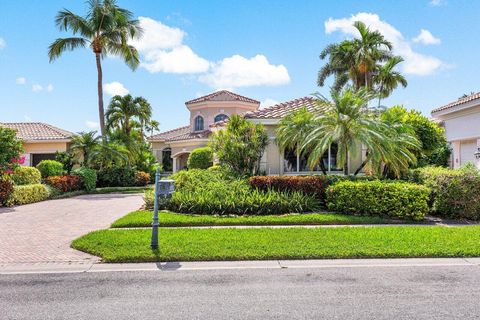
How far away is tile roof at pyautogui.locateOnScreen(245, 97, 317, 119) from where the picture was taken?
56.9ft

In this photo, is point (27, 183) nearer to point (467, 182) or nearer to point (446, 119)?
point (467, 182)

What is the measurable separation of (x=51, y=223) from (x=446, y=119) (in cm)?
1789

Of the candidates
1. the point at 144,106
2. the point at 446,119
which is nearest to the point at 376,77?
the point at 446,119

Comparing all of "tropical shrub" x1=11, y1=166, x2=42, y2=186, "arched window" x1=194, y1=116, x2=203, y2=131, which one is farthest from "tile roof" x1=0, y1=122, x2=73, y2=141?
"arched window" x1=194, y1=116, x2=203, y2=131

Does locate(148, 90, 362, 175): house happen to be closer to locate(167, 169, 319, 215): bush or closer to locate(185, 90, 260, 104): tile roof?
locate(185, 90, 260, 104): tile roof

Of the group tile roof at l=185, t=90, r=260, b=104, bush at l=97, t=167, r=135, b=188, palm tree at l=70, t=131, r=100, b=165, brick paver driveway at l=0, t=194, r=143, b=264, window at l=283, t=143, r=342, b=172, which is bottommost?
brick paver driveway at l=0, t=194, r=143, b=264

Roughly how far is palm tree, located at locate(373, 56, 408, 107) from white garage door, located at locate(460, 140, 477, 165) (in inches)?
567

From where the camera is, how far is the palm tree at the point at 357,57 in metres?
30.0

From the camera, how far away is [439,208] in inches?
456

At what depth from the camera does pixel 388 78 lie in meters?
31.9

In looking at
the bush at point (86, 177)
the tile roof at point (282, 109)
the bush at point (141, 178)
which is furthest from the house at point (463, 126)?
the bush at point (141, 178)

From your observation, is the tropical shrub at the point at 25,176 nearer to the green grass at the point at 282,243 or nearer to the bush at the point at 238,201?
the bush at the point at 238,201

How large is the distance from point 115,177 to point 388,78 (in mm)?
24433

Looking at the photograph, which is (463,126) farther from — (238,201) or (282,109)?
(238,201)
